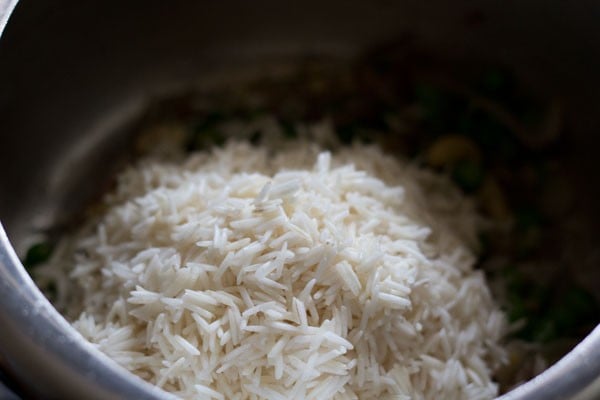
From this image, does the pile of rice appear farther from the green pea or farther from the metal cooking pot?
the metal cooking pot

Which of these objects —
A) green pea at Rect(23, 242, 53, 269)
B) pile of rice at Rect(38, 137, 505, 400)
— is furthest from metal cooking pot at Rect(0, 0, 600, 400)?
pile of rice at Rect(38, 137, 505, 400)

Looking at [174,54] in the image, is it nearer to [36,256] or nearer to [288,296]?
[36,256]

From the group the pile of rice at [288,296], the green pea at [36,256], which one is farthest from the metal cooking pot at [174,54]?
the pile of rice at [288,296]

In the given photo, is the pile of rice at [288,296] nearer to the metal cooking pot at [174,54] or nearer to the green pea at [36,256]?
the green pea at [36,256]

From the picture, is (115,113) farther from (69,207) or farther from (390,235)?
(390,235)

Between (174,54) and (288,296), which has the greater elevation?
(174,54)

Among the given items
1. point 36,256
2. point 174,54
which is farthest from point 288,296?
point 174,54
